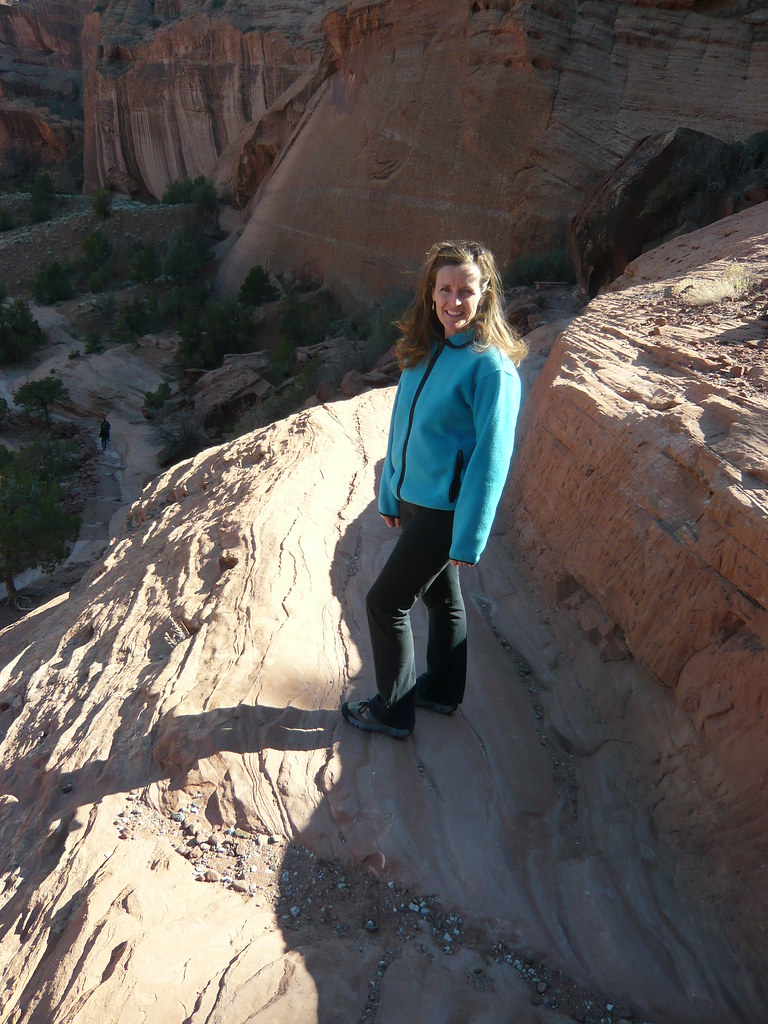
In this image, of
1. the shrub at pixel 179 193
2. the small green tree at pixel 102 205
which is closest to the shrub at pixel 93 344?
the small green tree at pixel 102 205

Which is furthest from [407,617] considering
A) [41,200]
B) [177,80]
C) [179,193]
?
[41,200]

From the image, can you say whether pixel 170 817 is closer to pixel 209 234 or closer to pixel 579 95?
pixel 579 95

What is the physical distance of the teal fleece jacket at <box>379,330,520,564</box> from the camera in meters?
2.23

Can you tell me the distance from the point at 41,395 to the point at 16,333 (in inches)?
160

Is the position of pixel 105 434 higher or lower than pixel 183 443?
lower

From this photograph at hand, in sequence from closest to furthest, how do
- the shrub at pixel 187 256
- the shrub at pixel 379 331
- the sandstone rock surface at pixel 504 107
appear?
the shrub at pixel 379 331
the sandstone rock surface at pixel 504 107
the shrub at pixel 187 256

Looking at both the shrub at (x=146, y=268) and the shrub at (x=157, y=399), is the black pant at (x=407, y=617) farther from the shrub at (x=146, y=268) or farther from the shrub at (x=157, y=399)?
the shrub at (x=146, y=268)

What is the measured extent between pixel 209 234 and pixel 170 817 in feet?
88.5

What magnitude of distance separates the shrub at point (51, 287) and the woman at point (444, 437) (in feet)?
77.8

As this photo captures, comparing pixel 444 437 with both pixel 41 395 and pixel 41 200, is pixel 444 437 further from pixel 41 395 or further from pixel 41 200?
pixel 41 200

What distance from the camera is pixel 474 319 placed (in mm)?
2303

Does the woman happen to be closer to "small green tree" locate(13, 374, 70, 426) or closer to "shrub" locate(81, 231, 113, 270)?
"small green tree" locate(13, 374, 70, 426)

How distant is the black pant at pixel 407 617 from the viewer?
2.38m

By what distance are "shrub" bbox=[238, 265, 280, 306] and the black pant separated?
1954 cm
